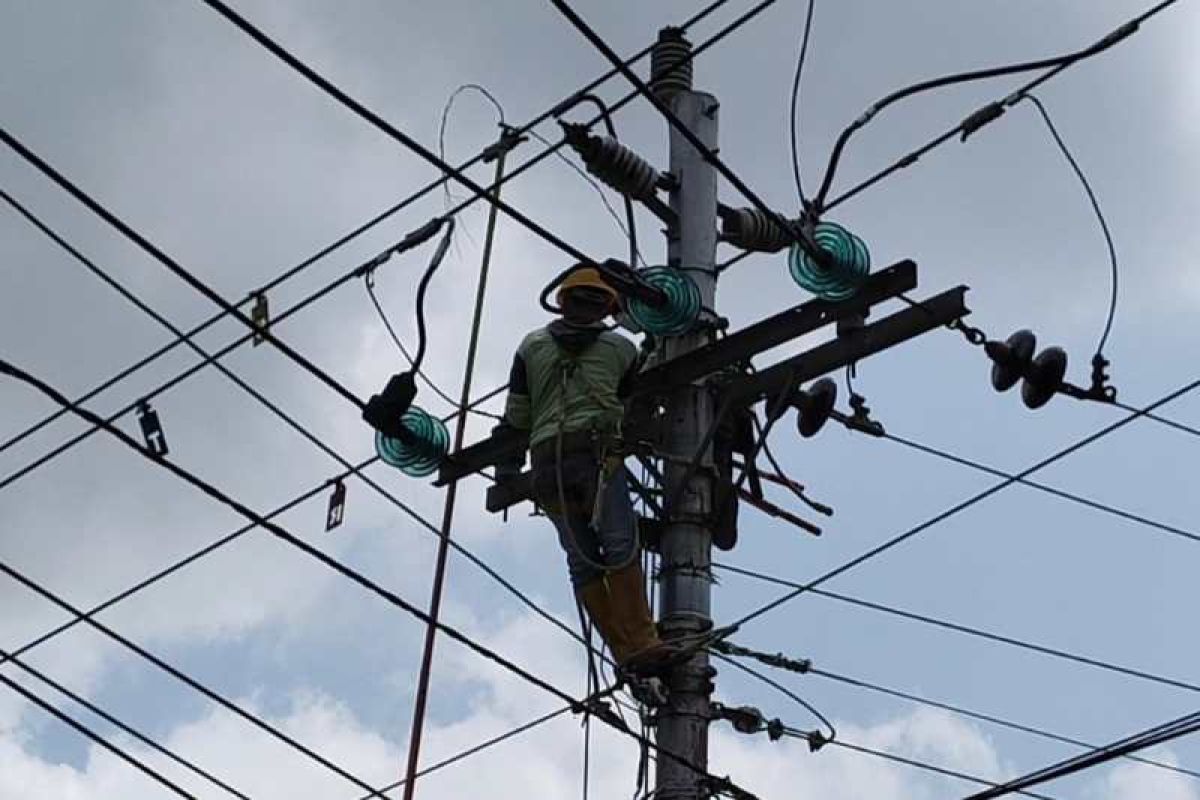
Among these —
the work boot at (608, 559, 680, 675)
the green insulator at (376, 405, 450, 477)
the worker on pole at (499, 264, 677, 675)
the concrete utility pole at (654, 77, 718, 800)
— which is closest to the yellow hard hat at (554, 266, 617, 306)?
the worker on pole at (499, 264, 677, 675)

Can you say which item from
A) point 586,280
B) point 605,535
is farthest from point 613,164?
point 605,535

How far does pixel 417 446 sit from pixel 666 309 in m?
1.23

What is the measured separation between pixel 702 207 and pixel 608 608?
1.89 metres

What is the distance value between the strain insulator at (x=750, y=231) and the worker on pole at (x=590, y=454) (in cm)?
81

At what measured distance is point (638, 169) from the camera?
31.7 ft

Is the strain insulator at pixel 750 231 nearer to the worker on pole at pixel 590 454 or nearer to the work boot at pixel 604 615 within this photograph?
the worker on pole at pixel 590 454

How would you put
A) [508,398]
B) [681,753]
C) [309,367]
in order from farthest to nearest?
[508,398]
[681,753]
[309,367]

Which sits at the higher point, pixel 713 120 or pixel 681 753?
pixel 713 120

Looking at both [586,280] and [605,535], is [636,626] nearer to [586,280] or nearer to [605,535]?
[605,535]

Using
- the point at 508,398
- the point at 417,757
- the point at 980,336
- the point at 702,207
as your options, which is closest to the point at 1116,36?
the point at 980,336

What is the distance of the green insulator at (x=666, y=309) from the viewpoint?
9.21 metres

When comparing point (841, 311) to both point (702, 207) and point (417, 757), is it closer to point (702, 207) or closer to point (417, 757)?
point (702, 207)

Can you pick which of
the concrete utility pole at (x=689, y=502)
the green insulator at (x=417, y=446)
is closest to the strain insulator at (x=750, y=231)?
the concrete utility pole at (x=689, y=502)

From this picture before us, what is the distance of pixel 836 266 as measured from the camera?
28.3 ft
